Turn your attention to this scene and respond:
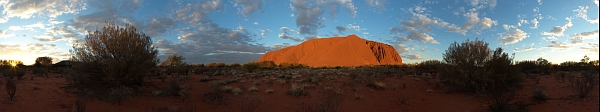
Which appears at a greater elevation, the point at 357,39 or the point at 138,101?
the point at 357,39

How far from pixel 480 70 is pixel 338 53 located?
79.4 meters

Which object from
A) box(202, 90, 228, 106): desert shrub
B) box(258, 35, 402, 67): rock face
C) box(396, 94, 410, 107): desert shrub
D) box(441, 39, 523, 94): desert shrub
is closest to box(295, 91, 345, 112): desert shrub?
box(396, 94, 410, 107): desert shrub

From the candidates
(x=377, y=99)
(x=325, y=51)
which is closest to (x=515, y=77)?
(x=377, y=99)

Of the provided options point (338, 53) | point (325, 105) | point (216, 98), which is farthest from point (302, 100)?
point (338, 53)

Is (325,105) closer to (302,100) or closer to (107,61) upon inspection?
(302,100)

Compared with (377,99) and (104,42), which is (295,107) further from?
(104,42)

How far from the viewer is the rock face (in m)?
87.2

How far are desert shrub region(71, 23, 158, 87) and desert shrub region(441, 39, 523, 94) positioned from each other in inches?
471

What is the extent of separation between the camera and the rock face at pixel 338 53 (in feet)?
286

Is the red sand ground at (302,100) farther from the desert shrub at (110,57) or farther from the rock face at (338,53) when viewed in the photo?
the rock face at (338,53)

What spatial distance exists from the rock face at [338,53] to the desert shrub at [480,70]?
238 ft

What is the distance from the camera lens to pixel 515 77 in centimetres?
1024

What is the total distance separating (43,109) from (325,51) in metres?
88.0

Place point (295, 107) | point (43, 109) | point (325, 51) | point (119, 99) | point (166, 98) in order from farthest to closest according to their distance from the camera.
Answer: point (325, 51) < point (166, 98) < point (295, 107) < point (119, 99) < point (43, 109)
